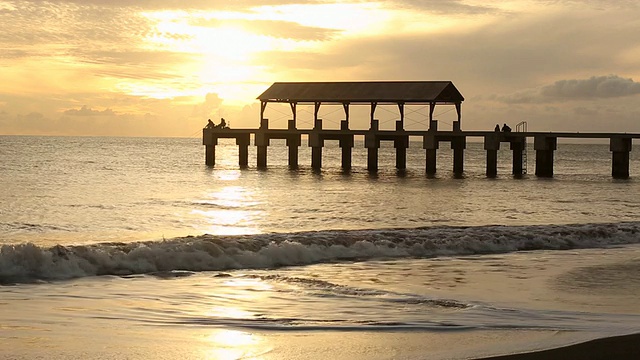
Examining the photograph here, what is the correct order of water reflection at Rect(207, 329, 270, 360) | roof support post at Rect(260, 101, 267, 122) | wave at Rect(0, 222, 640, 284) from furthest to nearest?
1. roof support post at Rect(260, 101, 267, 122)
2. wave at Rect(0, 222, 640, 284)
3. water reflection at Rect(207, 329, 270, 360)

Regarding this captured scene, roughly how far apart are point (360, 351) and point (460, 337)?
A: 1146 mm

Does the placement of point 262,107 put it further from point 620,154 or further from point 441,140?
point 620,154

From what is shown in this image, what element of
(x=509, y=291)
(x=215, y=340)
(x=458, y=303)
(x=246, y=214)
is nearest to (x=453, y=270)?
(x=509, y=291)

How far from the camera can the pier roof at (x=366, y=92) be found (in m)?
52.3

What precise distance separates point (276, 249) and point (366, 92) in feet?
130

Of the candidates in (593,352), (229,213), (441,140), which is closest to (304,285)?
(593,352)

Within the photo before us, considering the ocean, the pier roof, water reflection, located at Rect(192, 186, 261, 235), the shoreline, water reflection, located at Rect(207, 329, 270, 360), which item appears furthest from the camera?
the pier roof

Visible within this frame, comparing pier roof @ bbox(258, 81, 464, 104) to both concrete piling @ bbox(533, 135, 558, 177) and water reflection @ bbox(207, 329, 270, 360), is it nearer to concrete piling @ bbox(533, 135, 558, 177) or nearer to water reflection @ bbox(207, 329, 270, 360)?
concrete piling @ bbox(533, 135, 558, 177)

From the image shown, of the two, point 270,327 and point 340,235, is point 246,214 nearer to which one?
point 340,235

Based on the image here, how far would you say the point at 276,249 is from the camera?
1545 cm

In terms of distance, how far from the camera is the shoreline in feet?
23.5

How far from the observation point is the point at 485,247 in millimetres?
17641

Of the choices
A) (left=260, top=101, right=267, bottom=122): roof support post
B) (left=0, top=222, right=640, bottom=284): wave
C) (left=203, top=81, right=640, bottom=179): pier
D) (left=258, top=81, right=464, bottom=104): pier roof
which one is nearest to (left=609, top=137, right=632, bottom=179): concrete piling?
(left=203, top=81, right=640, bottom=179): pier

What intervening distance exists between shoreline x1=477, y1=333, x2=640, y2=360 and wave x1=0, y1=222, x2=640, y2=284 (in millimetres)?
7465
